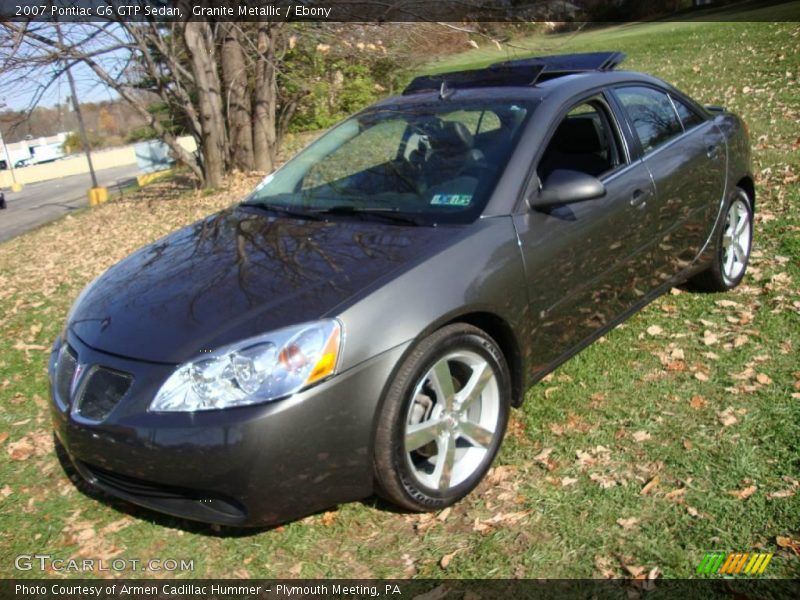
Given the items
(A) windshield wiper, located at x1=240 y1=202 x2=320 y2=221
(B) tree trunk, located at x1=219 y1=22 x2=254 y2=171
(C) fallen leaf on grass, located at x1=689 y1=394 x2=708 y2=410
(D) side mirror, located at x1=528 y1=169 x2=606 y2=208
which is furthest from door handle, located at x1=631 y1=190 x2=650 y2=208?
(B) tree trunk, located at x1=219 y1=22 x2=254 y2=171

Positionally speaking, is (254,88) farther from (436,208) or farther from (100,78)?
(436,208)

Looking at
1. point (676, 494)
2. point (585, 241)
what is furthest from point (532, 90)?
point (676, 494)

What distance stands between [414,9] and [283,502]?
411 inches

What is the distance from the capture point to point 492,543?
9.51 feet

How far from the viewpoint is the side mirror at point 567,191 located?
3.34 meters

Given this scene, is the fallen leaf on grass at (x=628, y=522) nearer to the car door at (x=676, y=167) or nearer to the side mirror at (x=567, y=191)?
the side mirror at (x=567, y=191)

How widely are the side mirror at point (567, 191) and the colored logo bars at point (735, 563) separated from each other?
5.27 ft

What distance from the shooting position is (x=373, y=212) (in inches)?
138

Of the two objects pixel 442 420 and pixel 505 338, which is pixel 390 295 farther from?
pixel 505 338

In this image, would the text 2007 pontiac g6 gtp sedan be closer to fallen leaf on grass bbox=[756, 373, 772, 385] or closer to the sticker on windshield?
the sticker on windshield

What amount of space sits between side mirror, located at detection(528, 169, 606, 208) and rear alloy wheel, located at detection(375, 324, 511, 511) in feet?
2.37

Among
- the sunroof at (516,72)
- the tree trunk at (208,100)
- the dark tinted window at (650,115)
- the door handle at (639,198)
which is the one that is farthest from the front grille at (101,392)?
the tree trunk at (208,100)

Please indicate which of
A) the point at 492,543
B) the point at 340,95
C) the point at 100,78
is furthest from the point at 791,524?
the point at 340,95

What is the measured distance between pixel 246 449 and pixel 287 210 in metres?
1.64
